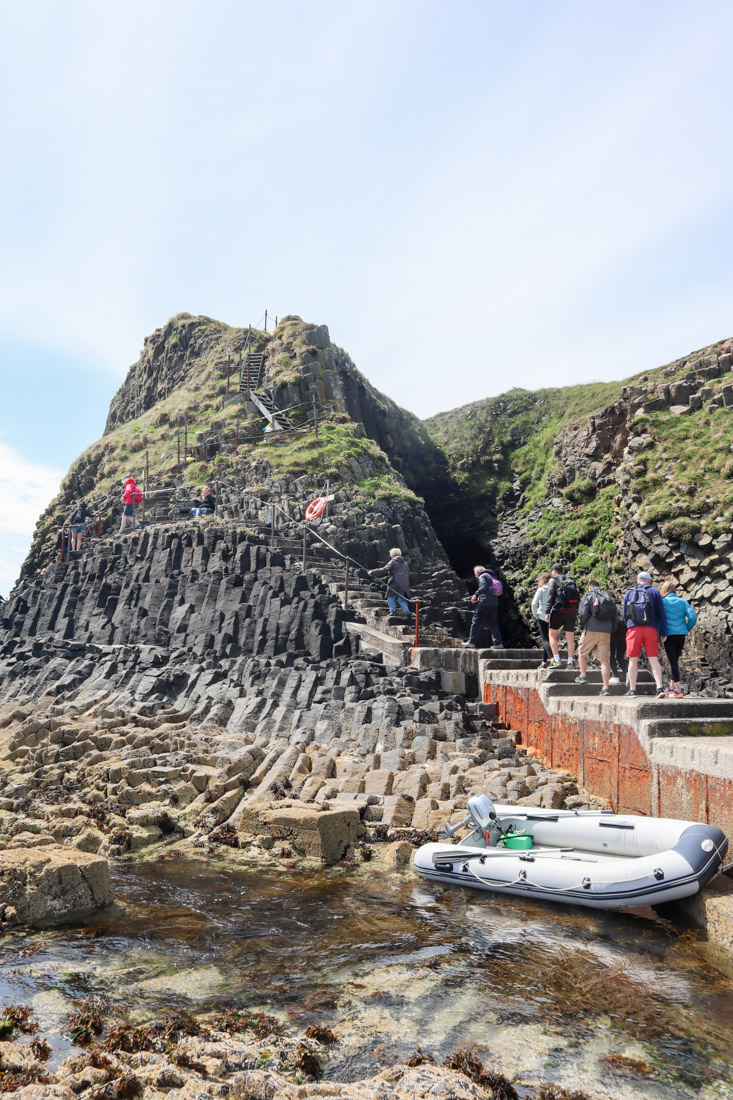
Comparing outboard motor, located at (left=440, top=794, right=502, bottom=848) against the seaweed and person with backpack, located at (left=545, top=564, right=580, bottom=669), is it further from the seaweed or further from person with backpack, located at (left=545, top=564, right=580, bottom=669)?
person with backpack, located at (left=545, top=564, right=580, bottom=669)

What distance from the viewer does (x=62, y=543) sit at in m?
35.8

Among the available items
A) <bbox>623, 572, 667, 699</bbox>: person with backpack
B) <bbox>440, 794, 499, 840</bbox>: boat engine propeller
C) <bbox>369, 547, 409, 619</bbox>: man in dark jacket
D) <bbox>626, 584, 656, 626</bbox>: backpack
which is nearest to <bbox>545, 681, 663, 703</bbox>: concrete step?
<bbox>623, 572, 667, 699</bbox>: person with backpack

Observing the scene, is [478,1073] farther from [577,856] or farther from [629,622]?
[629,622]

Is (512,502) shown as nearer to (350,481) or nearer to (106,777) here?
(350,481)

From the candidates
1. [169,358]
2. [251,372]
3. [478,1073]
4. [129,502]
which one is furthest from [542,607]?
[169,358]

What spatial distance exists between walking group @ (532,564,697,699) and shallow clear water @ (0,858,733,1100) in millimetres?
4236

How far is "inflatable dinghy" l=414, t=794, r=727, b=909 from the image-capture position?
27.0 ft

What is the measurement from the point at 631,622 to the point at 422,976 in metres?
6.32

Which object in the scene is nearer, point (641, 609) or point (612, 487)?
point (641, 609)

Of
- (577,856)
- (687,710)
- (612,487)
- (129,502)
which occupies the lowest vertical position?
(577,856)

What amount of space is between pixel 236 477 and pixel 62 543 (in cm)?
917

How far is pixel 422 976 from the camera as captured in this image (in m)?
7.43

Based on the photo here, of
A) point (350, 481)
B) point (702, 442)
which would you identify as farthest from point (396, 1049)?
point (350, 481)

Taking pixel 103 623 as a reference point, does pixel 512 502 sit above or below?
above
